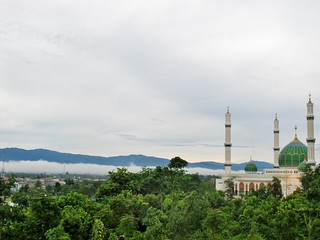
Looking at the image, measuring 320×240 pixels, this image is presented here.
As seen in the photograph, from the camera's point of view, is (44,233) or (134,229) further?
(134,229)

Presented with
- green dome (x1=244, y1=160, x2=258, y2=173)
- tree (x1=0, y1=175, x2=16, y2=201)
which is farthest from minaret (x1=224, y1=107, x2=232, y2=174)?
tree (x1=0, y1=175, x2=16, y2=201)

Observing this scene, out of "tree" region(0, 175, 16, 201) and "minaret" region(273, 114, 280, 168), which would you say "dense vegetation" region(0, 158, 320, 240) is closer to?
"tree" region(0, 175, 16, 201)

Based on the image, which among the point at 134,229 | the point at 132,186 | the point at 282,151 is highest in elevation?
the point at 282,151

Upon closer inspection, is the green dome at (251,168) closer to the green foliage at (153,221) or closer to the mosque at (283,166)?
the mosque at (283,166)

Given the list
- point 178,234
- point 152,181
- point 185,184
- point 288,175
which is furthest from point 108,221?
point 288,175

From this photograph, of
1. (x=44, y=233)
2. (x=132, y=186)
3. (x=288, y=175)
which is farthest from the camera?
(x=288, y=175)

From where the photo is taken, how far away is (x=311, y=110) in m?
57.6

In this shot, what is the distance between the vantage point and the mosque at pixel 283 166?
56.3 m

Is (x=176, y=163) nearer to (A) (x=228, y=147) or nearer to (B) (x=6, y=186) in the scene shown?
(A) (x=228, y=147)

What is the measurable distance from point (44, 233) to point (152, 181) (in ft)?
68.1

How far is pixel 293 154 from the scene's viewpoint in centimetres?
6150

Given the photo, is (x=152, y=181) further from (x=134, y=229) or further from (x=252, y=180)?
(x=252, y=180)

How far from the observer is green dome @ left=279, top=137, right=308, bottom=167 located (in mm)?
61000

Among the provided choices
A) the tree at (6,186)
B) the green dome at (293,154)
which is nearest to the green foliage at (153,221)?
the tree at (6,186)
